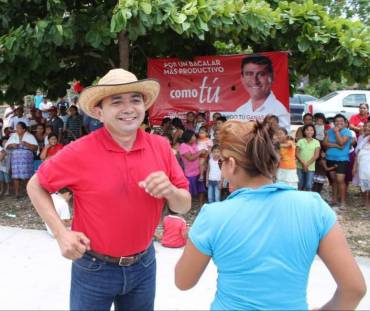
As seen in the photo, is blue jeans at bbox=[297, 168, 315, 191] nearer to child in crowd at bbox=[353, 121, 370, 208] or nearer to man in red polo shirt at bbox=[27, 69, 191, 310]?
child in crowd at bbox=[353, 121, 370, 208]

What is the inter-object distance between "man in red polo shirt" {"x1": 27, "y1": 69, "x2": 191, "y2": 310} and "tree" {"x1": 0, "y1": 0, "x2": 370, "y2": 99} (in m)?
3.42

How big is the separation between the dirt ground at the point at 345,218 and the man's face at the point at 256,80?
211cm

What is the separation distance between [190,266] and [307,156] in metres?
5.71

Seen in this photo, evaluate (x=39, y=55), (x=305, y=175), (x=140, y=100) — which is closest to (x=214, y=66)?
(x=305, y=175)

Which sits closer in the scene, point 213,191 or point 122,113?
point 122,113

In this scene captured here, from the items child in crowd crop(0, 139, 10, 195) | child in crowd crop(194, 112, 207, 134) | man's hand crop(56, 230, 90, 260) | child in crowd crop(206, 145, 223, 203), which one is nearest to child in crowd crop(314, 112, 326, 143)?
child in crowd crop(194, 112, 207, 134)

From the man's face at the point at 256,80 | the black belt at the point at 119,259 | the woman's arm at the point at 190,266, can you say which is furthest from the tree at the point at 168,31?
the woman's arm at the point at 190,266

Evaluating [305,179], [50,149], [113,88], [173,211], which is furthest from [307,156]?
[113,88]

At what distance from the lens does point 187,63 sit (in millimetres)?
8258

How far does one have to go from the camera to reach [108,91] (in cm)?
205

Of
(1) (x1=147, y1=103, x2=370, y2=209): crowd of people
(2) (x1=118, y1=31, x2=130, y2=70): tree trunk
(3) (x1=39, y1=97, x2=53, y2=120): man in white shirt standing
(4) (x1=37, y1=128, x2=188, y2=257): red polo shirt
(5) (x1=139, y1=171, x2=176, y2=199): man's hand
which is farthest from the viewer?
(3) (x1=39, y1=97, x2=53, y2=120): man in white shirt standing

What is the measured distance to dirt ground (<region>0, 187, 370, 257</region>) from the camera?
547cm

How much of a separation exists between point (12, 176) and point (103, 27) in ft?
10.3

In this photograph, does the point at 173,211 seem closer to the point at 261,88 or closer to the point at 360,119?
the point at 261,88
